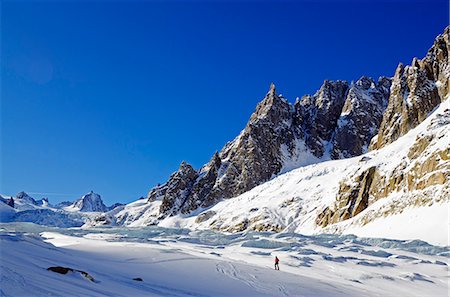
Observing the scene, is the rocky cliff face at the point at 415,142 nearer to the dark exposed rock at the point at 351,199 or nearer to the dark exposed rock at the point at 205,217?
the dark exposed rock at the point at 351,199

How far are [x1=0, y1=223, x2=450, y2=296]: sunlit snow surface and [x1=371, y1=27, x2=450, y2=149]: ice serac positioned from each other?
89.4 metres

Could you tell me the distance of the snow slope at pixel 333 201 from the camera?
70.7 meters

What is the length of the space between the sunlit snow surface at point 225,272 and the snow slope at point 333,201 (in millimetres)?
22849

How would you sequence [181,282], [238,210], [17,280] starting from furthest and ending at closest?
[238,210], [181,282], [17,280]

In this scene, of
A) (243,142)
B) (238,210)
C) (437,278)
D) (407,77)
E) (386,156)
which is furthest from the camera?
(243,142)

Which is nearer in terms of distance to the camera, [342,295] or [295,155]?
[342,295]

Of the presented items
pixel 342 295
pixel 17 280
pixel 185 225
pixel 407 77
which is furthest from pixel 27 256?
pixel 407 77

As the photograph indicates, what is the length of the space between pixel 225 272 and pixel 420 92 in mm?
123231

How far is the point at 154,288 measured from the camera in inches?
797

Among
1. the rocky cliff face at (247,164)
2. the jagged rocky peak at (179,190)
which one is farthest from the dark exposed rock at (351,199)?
the jagged rocky peak at (179,190)

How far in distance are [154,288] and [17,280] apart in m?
7.58

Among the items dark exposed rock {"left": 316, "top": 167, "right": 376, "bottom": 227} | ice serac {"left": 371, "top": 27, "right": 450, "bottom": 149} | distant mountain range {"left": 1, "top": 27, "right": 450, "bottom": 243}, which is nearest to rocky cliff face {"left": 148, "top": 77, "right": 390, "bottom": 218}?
distant mountain range {"left": 1, "top": 27, "right": 450, "bottom": 243}

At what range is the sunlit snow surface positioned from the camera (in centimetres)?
1678

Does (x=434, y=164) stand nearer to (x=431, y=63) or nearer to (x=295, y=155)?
(x=431, y=63)
